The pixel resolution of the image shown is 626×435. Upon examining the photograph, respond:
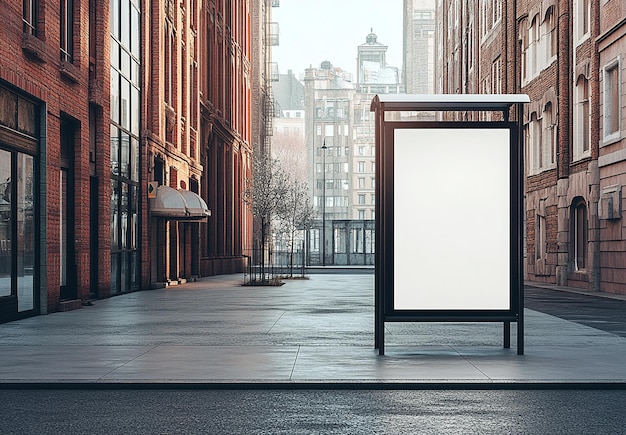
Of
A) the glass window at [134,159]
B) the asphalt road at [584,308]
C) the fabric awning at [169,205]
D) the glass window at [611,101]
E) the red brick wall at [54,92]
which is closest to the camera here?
the red brick wall at [54,92]

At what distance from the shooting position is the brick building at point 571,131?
28266 millimetres

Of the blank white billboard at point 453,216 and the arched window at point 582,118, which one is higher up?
the arched window at point 582,118

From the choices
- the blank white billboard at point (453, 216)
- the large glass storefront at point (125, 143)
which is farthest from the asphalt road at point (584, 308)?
the large glass storefront at point (125, 143)

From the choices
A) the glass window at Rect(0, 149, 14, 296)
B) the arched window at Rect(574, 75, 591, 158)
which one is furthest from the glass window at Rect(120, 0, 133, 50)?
the arched window at Rect(574, 75, 591, 158)

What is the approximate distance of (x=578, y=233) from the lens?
107 feet

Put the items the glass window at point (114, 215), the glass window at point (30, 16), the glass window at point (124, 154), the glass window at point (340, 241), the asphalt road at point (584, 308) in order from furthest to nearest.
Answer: the glass window at point (340, 241), the glass window at point (124, 154), the glass window at point (114, 215), the glass window at point (30, 16), the asphalt road at point (584, 308)

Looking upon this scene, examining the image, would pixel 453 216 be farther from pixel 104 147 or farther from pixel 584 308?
pixel 104 147

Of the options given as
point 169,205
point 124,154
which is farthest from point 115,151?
point 169,205

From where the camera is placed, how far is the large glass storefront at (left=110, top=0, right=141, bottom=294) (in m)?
25.5

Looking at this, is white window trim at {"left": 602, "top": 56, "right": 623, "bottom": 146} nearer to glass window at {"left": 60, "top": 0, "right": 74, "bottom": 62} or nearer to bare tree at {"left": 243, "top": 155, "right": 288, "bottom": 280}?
glass window at {"left": 60, "top": 0, "right": 74, "bottom": 62}

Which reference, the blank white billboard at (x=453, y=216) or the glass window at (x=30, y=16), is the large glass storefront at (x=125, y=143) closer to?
the glass window at (x=30, y=16)

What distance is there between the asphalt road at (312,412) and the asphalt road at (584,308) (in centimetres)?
671

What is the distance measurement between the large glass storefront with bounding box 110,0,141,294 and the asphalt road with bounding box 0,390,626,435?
53.8 feet

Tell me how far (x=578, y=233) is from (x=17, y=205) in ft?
68.7
